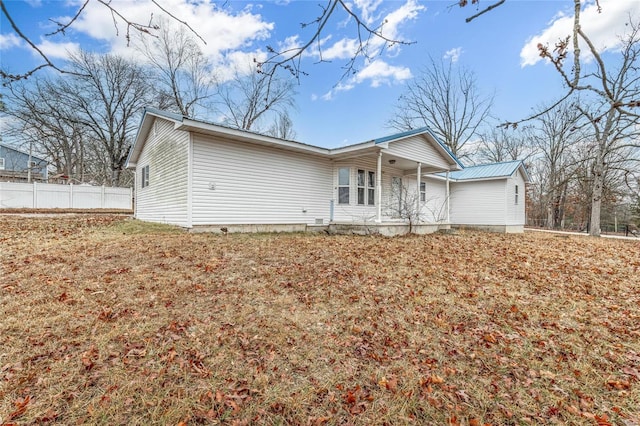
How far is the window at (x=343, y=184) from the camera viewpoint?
12188 mm

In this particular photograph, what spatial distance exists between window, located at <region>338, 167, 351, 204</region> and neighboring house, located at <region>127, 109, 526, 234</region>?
42 mm

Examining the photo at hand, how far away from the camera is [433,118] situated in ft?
84.7

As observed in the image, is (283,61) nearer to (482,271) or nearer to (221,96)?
(482,271)

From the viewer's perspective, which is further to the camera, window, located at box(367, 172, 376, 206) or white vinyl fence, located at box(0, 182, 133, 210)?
white vinyl fence, located at box(0, 182, 133, 210)

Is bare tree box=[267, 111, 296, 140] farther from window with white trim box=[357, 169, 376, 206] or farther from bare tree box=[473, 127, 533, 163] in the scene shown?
→ window with white trim box=[357, 169, 376, 206]

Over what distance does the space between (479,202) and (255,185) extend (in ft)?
43.8

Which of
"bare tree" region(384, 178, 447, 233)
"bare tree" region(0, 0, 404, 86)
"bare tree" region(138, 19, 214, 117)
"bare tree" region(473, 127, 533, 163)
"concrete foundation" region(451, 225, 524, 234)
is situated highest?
"bare tree" region(138, 19, 214, 117)

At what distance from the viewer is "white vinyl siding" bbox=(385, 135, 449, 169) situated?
11398 mm

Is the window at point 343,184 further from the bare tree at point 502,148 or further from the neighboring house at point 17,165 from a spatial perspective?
the neighboring house at point 17,165

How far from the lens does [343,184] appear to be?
1223 cm

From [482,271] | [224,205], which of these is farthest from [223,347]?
[224,205]

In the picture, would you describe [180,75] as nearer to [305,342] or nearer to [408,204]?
[408,204]

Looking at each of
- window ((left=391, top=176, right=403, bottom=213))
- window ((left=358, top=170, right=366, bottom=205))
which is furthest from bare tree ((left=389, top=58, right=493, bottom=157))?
window ((left=358, top=170, right=366, bottom=205))

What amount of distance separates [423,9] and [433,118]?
1017 inches
